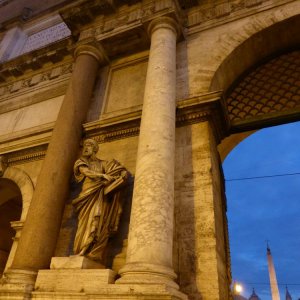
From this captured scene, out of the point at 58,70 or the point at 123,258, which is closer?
the point at 123,258

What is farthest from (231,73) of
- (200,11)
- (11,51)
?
(11,51)

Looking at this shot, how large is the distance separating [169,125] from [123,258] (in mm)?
2008

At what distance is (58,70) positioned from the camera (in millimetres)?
8125

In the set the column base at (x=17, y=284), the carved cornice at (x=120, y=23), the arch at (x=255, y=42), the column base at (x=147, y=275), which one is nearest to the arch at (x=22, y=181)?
the column base at (x=17, y=284)

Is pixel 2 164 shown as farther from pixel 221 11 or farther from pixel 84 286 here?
pixel 221 11

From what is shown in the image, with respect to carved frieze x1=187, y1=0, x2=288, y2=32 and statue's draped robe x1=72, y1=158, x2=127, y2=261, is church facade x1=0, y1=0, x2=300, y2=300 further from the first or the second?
statue's draped robe x1=72, y1=158, x2=127, y2=261

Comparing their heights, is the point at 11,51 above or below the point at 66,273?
above

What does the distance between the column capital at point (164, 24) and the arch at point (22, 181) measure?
3907 mm

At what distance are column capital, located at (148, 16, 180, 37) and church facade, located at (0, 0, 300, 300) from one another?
4cm

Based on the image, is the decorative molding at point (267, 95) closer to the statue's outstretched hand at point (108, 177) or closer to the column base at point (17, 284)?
the statue's outstretched hand at point (108, 177)

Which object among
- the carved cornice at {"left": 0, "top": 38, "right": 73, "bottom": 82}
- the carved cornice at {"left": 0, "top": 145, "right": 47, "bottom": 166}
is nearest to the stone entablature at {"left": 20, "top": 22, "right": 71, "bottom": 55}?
the carved cornice at {"left": 0, "top": 38, "right": 73, "bottom": 82}

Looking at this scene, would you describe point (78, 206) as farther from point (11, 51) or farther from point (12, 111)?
point (11, 51)

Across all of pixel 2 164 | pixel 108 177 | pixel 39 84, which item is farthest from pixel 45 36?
pixel 108 177

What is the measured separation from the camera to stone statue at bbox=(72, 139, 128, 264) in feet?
13.0
